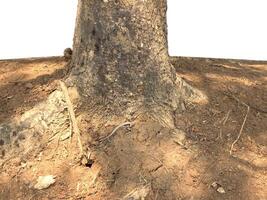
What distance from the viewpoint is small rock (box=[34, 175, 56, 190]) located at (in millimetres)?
3373

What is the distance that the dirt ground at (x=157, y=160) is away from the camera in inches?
131

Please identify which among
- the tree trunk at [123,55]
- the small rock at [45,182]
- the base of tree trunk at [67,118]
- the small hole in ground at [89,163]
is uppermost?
the tree trunk at [123,55]

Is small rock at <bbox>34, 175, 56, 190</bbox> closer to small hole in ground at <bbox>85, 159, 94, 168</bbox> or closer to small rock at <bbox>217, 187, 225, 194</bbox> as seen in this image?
small hole in ground at <bbox>85, 159, 94, 168</bbox>

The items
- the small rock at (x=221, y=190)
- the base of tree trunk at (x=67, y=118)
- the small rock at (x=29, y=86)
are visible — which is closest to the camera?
the small rock at (x=221, y=190)

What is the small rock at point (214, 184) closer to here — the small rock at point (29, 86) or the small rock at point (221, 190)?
the small rock at point (221, 190)

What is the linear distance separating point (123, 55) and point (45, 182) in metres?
0.99

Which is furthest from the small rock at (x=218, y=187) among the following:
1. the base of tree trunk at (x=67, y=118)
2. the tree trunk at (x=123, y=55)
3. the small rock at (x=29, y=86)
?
the small rock at (x=29, y=86)

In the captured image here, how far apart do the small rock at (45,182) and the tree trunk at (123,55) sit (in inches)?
23.9

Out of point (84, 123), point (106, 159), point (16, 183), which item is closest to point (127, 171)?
point (106, 159)

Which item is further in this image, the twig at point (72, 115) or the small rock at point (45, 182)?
the twig at point (72, 115)

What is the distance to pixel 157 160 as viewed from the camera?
11.3ft

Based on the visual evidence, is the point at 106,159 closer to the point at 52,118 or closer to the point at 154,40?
the point at 52,118

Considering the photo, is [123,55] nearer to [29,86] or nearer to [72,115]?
[72,115]

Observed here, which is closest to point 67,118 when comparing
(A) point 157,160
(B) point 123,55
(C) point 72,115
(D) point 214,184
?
(C) point 72,115
